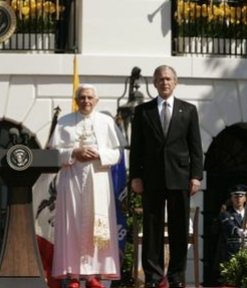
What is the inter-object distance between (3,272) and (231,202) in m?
5.26

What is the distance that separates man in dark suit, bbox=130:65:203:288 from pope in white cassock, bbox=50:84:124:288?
51 centimetres

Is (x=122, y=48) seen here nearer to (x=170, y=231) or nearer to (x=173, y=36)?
(x=173, y=36)

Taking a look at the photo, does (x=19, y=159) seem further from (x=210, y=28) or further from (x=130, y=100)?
(x=210, y=28)

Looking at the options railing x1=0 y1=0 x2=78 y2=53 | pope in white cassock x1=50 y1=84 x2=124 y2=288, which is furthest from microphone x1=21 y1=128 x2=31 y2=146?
pope in white cassock x1=50 y1=84 x2=124 y2=288

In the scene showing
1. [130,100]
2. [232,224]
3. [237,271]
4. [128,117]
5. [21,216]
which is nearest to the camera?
[237,271]

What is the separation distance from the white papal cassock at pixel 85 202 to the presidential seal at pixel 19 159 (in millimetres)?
359

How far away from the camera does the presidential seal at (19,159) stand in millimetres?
12609

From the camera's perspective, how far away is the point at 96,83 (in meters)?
19.8

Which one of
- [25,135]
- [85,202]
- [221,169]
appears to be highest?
[25,135]

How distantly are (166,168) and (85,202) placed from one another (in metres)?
0.97

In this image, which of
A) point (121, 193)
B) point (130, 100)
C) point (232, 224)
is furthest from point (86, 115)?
point (130, 100)

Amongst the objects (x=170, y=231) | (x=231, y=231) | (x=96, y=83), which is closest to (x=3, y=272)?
(x=170, y=231)

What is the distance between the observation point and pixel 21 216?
1283cm

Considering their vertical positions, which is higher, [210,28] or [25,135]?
[210,28]
